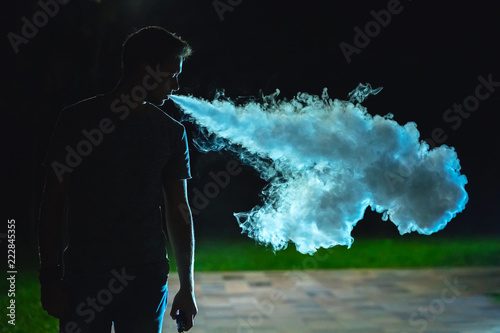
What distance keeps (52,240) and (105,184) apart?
0.34 metres

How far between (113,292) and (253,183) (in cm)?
920

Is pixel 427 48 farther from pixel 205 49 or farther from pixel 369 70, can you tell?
pixel 205 49

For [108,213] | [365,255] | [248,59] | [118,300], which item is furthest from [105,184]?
[248,59]

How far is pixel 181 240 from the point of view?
2859 mm

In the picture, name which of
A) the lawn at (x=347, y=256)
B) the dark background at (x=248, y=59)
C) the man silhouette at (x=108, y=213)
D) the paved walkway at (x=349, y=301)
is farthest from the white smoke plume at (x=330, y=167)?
the dark background at (x=248, y=59)

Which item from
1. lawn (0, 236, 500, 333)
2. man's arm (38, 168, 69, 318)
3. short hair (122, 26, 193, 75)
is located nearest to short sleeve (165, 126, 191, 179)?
short hair (122, 26, 193, 75)

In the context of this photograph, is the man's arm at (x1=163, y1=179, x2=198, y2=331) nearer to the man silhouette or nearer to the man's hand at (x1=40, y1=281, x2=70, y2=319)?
the man silhouette

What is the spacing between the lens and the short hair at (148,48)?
2715 millimetres

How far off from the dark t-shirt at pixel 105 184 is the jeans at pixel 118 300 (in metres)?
0.05

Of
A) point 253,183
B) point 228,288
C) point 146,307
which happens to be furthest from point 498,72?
point 146,307

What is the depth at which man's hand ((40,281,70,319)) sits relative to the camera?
258 cm

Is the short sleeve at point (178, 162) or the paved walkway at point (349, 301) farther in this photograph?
the paved walkway at point (349, 301)

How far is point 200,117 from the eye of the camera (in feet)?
17.2

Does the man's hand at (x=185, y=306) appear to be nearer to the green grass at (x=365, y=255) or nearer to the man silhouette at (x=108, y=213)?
the man silhouette at (x=108, y=213)
